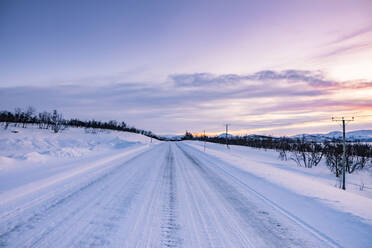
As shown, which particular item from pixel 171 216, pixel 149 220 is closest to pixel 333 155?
pixel 171 216

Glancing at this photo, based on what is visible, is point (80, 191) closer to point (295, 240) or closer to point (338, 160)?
point (295, 240)

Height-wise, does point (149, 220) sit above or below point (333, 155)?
below

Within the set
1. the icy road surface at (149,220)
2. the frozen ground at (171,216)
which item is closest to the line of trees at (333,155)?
the frozen ground at (171,216)

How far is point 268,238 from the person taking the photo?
3531 millimetres

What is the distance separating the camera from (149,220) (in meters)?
4.07

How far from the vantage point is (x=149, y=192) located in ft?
20.3

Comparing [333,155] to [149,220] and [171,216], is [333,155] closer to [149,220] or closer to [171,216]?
[171,216]

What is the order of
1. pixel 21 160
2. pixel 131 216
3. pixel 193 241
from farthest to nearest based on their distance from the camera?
pixel 21 160, pixel 131 216, pixel 193 241

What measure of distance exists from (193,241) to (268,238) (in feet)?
4.60

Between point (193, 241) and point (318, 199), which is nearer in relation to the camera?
point (193, 241)

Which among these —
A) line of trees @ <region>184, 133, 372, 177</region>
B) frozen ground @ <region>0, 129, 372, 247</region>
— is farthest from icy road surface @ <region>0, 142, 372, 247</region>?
line of trees @ <region>184, 133, 372, 177</region>

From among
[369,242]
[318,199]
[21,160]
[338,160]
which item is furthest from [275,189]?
[21,160]

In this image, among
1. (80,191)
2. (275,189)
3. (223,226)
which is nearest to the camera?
(223,226)

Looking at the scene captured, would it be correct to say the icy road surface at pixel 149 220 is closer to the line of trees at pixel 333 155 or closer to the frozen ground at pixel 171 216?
the frozen ground at pixel 171 216
